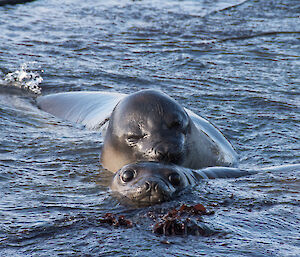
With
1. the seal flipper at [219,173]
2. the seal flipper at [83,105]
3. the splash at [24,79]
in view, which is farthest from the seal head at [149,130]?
the splash at [24,79]

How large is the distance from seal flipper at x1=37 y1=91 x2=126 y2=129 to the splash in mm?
639

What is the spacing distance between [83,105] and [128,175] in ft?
12.5

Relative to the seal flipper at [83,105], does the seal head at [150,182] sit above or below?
above

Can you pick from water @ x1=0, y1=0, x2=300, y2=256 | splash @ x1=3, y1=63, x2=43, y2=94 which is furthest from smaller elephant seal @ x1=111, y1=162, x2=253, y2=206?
splash @ x1=3, y1=63, x2=43, y2=94

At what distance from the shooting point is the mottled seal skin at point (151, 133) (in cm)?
569

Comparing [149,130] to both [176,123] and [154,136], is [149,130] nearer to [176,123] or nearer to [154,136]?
[154,136]

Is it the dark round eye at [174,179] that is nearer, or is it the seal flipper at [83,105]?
the dark round eye at [174,179]

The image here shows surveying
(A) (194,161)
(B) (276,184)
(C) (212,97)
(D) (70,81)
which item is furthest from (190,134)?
(D) (70,81)

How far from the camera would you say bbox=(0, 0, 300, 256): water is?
4.30m

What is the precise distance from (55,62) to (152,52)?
6.46ft

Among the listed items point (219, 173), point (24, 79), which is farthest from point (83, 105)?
point (219, 173)

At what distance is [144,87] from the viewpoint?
10.2 meters

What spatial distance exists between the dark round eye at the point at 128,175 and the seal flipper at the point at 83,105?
2599mm

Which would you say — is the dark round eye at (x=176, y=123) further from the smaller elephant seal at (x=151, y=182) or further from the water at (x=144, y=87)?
the water at (x=144, y=87)
